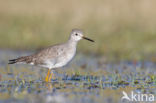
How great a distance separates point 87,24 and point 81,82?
730cm

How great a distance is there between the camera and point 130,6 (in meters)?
18.7

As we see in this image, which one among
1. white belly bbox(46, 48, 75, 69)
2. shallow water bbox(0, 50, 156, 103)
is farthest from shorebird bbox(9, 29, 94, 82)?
shallow water bbox(0, 50, 156, 103)

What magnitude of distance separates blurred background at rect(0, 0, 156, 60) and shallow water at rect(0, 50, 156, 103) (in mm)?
1294

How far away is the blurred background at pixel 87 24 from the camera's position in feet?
49.0

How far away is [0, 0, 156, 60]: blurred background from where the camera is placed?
14930 millimetres

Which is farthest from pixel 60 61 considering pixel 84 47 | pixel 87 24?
pixel 87 24

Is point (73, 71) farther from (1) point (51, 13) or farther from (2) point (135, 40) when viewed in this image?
(1) point (51, 13)

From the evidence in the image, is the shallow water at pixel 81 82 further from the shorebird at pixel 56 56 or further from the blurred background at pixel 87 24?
the blurred background at pixel 87 24

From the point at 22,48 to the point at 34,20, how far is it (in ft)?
8.92

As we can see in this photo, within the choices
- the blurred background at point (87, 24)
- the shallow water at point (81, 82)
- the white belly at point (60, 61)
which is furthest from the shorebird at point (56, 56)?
the blurred background at point (87, 24)

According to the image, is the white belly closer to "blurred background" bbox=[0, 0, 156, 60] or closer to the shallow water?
the shallow water

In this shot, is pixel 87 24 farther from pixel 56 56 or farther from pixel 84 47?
pixel 56 56

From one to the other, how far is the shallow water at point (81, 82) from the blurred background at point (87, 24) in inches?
51.0

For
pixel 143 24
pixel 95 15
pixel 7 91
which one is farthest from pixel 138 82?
pixel 95 15
